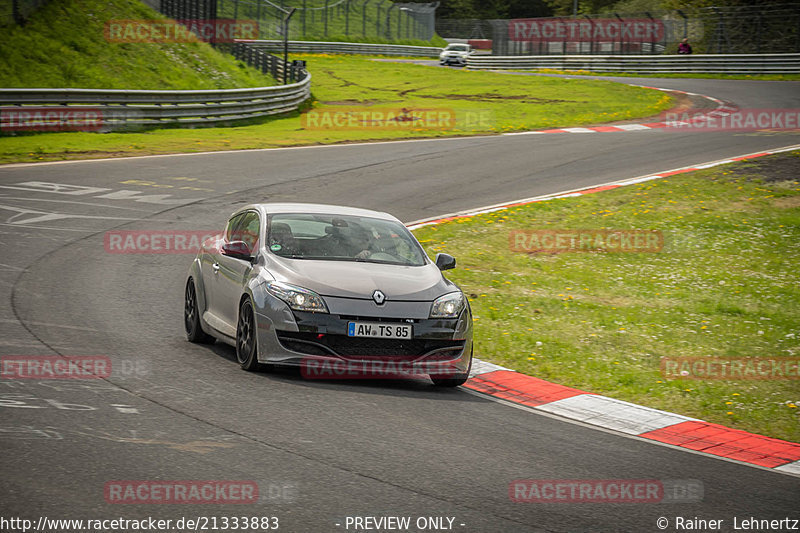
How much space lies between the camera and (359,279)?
28.0ft

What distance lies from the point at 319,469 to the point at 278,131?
26.7 metres

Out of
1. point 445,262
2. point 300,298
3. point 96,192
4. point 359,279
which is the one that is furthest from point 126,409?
point 96,192

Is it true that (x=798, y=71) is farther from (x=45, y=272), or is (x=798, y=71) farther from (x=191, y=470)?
(x=191, y=470)

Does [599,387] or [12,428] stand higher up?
[12,428]

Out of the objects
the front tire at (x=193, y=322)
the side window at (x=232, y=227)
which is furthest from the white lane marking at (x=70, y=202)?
the front tire at (x=193, y=322)

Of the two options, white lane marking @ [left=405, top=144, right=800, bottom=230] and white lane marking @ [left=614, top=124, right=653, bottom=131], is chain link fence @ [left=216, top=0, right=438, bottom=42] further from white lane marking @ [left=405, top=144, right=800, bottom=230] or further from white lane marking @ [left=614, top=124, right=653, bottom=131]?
white lane marking @ [left=405, top=144, right=800, bottom=230]

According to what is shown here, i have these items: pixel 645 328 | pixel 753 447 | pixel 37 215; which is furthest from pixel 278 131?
pixel 753 447

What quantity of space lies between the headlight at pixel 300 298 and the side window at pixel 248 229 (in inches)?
43.3

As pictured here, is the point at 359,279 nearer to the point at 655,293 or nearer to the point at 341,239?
the point at 341,239

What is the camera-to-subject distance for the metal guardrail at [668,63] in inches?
1829

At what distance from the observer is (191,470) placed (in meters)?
5.66

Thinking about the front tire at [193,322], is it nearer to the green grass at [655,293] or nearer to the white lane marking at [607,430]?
the white lane marking at [607,430]

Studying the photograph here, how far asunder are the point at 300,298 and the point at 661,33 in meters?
51.1

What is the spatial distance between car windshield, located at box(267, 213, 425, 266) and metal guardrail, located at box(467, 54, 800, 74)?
4154 cm
